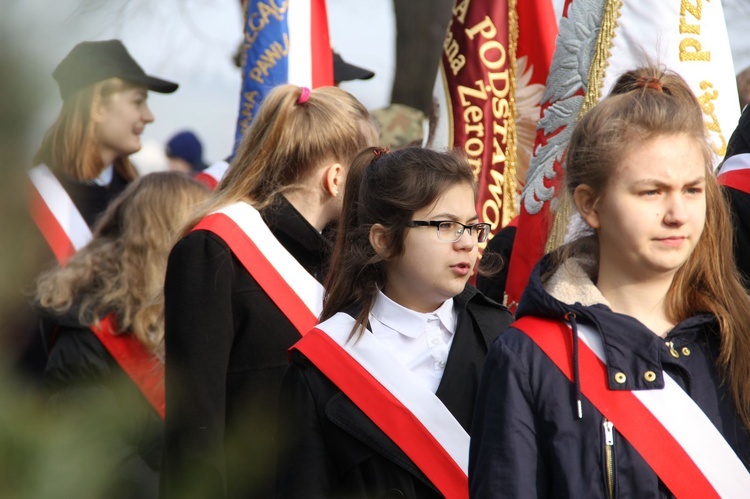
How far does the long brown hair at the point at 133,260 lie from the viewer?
405 centimetres

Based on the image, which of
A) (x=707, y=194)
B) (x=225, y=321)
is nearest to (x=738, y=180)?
(x=707, y=194)

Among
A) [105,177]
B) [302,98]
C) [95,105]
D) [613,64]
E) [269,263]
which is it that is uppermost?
[95,105]

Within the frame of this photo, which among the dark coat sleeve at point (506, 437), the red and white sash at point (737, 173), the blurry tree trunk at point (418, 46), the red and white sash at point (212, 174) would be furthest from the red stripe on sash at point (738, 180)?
the blurry tree trunk at point (418, 46)

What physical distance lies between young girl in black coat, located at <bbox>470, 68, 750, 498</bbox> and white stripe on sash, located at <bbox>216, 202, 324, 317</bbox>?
118 centimetres

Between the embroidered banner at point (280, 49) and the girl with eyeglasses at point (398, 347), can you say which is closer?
the girl with eyeglasses at point (398, 347)

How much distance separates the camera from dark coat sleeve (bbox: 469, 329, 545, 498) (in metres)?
1.97

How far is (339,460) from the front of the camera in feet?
8.21

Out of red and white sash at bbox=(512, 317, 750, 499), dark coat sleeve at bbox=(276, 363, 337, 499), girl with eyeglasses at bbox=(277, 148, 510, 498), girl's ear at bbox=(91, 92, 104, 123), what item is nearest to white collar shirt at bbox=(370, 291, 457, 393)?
girl with eyeglasses at bbox=(277, 148, 510, 498)

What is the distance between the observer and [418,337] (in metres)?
2.66

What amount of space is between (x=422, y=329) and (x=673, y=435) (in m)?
0.80

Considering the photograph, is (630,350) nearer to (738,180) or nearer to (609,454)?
(609,454)

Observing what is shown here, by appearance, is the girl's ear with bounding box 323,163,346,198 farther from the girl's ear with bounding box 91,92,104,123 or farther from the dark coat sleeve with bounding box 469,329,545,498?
the girl's ear with bounding box 91,92,104,123

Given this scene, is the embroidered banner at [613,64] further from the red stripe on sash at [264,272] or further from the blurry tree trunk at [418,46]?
the blurry tree trunk at [418,46]

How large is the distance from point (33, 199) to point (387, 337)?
2054 millimetres
